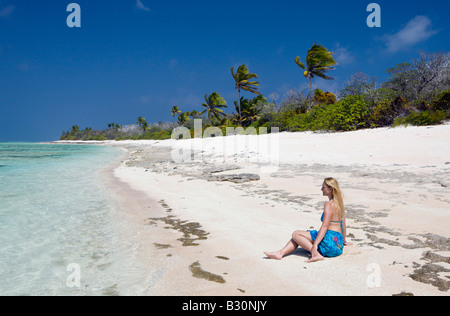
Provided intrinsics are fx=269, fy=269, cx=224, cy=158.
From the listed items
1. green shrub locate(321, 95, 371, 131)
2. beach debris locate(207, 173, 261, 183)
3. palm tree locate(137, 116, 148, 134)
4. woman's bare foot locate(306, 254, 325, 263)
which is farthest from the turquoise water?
palm tree locate(137, 116, 148, 134)

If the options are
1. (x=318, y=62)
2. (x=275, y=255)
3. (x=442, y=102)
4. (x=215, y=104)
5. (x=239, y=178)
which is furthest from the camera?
(x=215, y=104)

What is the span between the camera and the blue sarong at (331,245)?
125 inches

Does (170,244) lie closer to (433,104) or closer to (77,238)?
(77,238)

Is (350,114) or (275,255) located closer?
(275,255)

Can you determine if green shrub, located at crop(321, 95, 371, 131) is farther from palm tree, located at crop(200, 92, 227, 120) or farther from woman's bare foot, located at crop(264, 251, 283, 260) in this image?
palm tree, located at crop(200, 92, 227, 120)

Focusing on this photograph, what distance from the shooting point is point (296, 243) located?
3311 mm

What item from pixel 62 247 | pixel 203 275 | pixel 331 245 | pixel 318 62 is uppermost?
pixel 318 62

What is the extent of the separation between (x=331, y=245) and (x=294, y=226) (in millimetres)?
1276

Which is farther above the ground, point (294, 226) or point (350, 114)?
point (350, 114)

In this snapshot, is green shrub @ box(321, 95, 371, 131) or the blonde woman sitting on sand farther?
green shrub @ box(321, 95, 371, 131)

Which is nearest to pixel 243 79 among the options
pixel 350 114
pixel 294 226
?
pixel 350 114

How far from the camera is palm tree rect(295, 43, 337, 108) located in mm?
34719

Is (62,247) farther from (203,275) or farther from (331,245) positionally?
(331,245)

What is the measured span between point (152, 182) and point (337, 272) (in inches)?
298
